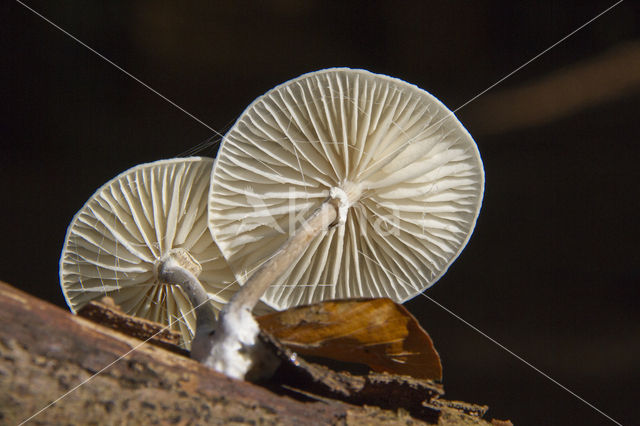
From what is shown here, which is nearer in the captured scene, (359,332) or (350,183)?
(359,332)

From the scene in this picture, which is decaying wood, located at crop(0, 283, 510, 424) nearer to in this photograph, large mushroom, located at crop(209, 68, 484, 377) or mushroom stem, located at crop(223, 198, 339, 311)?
mushroom stem, located at crop(223, 198, 339, 311)

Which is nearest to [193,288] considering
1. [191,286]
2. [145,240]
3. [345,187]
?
[191,286]

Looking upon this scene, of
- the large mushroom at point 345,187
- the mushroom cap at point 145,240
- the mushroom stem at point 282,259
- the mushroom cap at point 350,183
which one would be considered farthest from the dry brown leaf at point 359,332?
the mushroom cap at point 145,240

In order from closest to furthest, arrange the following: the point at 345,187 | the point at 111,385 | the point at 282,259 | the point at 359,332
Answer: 1. the point at 111,385
2. the point at 359,332
3. the point at 282,259
4. the point at 345,187

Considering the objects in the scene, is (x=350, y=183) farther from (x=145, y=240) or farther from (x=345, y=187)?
(x=145, y=240)

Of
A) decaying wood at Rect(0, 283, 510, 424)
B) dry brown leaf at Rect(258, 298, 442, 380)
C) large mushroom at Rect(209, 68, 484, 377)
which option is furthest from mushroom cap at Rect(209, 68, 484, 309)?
decaying wood at Rect(0, 283, 510, 424)

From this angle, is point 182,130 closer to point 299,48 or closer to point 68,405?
point 299,48

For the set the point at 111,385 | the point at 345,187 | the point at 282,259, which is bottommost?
the point at 111,385
